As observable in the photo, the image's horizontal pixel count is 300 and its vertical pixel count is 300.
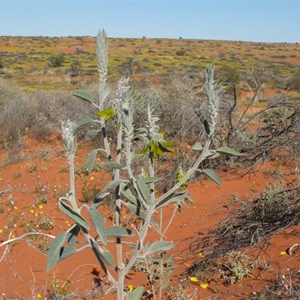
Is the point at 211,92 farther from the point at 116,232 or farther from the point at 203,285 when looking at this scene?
the point at 203,285

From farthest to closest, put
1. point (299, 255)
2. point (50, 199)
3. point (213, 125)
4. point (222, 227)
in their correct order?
point (50, 199)
point (222, 227)
point (299, 255)
point (213, 125)

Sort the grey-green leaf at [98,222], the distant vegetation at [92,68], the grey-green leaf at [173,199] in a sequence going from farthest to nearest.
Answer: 1. the distant vegetation at [92,68]
2. the grey-green leaf at [173,199]
3. the grey-green leaf at [98,222]

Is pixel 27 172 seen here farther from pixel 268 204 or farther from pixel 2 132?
pixel 268 204

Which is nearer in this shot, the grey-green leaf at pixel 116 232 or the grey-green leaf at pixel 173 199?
the grey-green leaf at pixel 116 232

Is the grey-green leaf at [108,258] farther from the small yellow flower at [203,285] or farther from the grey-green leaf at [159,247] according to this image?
the small yellow flower at [203,285]

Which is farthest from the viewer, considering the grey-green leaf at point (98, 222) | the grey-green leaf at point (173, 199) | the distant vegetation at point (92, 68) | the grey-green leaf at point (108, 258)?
A: the distant vegetation at point (92, 68)

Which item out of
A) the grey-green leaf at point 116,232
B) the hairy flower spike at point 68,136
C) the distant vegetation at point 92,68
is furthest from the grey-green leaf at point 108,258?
the distant vegetation at point 92,68

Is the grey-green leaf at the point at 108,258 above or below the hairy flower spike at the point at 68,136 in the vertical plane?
below

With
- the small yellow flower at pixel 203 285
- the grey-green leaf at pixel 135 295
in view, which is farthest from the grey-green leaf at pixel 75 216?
the small yellow flower at pixel 203 285

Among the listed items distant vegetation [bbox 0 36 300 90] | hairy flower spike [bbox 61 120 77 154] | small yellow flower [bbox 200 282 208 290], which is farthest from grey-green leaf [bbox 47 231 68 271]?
distant vegetation [bbox 0 36 300 90]

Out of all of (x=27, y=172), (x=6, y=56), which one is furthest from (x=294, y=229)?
(x=6, y=56)

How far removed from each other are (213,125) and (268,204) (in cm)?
288

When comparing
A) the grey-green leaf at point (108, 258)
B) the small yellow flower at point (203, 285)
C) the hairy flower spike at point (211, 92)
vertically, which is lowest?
the small yellow flower at point (203, 285)

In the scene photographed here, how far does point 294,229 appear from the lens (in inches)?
154
